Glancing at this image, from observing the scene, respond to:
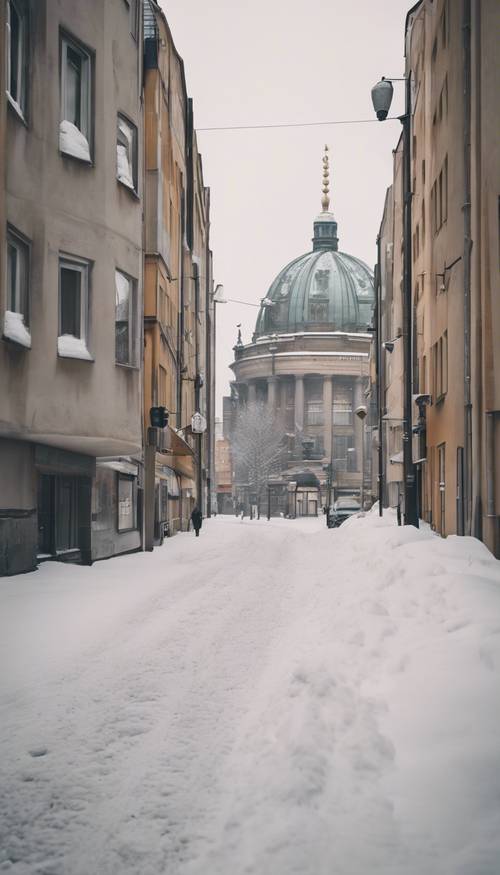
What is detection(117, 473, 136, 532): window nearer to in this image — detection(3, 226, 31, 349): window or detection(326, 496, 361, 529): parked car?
detection(3, 226, 31, 349): window

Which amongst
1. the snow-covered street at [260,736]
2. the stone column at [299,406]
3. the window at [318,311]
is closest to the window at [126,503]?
the snow-covered street at [260,736]

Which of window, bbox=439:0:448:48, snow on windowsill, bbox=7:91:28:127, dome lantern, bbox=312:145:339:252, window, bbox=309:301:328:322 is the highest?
dome lantern, bbox=312:145:339:252

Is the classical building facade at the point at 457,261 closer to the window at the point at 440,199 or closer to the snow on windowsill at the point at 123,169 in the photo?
the window at the point at 440,199

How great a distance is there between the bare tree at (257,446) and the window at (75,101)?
263 feet

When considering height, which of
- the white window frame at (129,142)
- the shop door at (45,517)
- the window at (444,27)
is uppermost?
the window at (444,27)

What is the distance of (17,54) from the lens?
14.5 m

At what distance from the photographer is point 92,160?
16594mm

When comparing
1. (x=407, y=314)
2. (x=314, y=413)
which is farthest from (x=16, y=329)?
(x=314, y=413)

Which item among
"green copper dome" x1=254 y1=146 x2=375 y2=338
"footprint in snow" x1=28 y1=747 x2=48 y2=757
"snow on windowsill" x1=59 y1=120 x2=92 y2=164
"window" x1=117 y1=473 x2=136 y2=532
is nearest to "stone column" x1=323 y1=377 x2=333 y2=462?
"green copper dome" x1=254 y1=146 x2=375 y2=338

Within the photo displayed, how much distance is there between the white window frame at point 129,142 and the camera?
18.4 meters

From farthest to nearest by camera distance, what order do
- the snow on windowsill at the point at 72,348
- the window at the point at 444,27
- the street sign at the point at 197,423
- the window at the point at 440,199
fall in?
the street sign at the point at 197,423 < the window at the point at 440,199 < the window at the point at 444,27 < the snow on windowsill at the point at 72,348

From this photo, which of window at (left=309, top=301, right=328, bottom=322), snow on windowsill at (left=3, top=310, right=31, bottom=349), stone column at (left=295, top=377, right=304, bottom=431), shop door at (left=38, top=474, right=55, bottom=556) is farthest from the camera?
window at (left=309, top=301, right=328, bottom=322)

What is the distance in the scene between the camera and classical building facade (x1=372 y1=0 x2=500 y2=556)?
16.7 meters

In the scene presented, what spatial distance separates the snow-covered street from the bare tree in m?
86.2
